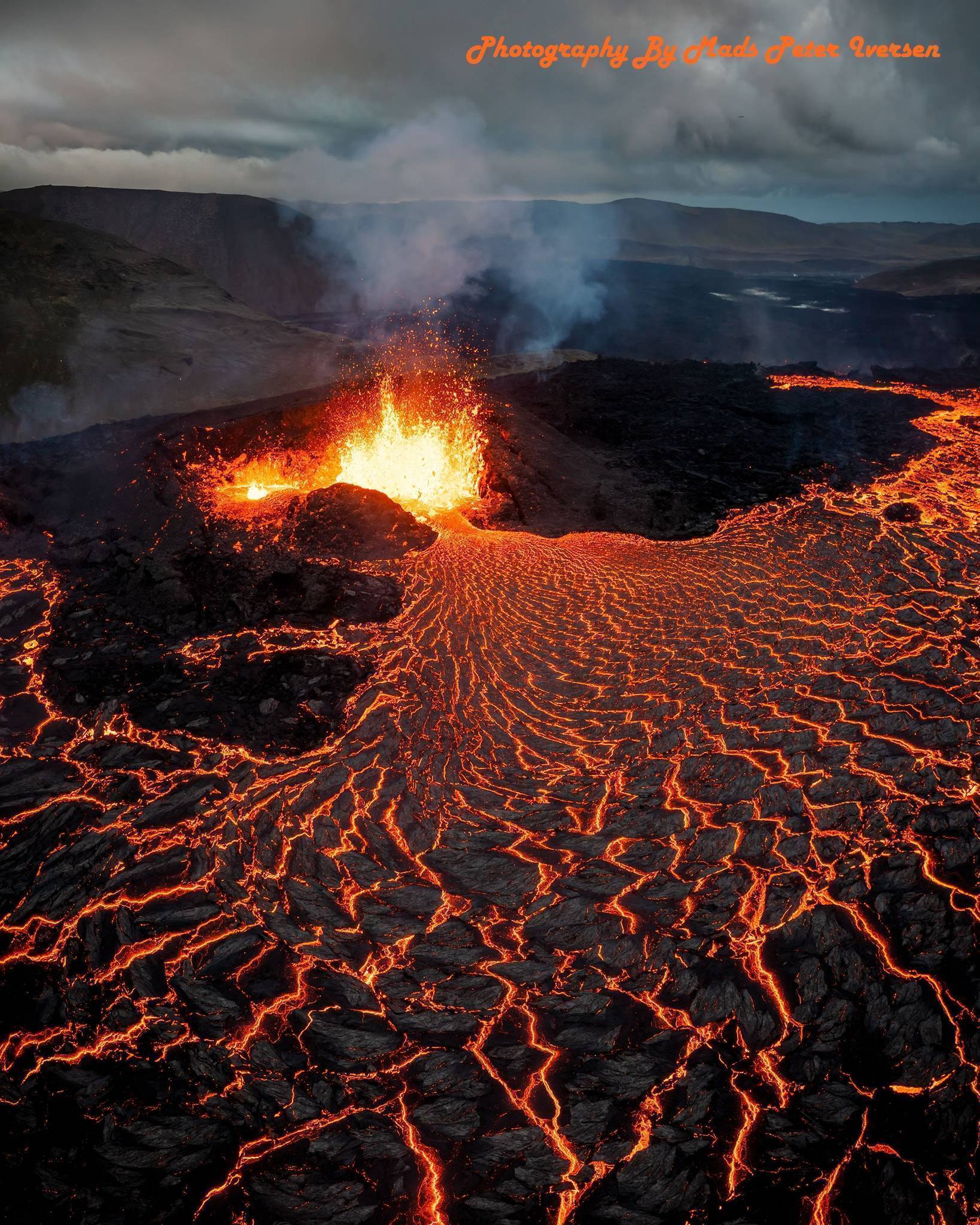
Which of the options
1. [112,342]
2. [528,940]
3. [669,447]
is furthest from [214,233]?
[528,940]

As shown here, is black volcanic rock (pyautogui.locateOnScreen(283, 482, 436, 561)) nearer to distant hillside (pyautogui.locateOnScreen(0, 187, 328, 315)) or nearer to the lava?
the lava

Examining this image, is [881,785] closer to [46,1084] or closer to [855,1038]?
[855,1038]

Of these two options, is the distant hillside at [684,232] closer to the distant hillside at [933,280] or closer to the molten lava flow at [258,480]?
the distant hillside at [933,280]

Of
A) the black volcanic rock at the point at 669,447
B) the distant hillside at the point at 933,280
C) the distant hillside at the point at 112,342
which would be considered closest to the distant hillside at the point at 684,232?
the distant hillside at the point at 933,280

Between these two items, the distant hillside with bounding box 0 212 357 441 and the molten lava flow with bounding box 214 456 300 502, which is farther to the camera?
the distant hillside with bounding box 0 212 357 441

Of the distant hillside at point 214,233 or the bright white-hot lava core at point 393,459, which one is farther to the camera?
the distant hillside at point 214,233

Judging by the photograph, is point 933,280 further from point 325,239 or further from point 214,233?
point 214,233

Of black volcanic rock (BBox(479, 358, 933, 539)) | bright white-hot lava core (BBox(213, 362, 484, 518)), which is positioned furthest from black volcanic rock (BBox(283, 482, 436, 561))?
black volcanic rock (BBox(479, 358, 933, 539))
